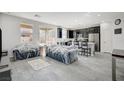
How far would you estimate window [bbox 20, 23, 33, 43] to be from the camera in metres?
4.91

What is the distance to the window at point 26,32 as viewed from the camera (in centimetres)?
491

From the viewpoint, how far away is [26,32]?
5098 mm

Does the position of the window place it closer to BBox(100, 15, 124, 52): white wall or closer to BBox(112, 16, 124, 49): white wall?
BBox(100, 15, 124, 52): white wall

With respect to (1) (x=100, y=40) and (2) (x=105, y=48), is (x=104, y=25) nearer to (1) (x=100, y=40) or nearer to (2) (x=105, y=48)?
(1) (x=100, y=40)

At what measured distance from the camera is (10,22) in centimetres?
417

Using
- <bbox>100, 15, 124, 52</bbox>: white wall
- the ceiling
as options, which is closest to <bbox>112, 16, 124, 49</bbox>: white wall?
<bbox>100, 15, 124, 52</bbox>: white wall

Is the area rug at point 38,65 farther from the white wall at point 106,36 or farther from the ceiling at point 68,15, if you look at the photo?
the white wall at point 106,36

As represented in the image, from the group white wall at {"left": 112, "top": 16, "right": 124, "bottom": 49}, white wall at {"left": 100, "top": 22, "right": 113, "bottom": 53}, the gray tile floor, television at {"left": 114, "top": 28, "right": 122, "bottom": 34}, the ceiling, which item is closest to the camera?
the gray tile floor

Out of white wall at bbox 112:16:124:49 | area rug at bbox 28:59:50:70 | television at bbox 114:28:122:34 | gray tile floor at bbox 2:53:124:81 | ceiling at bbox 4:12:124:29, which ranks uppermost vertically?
ceiling at bbox 4:12:124:29

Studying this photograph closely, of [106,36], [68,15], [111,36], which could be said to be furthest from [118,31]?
[68,15]

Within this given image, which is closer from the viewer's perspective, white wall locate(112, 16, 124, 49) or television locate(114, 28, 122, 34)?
white wall locate(112, 16, 124, 49)

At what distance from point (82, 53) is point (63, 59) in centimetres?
260

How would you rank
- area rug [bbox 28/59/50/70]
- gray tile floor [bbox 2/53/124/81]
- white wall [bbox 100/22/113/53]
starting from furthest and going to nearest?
white wall [bbox 100/22/113/53], area rug [bbox 28/59/50/70], gray tile floor [bbox 2/53/124/81]
